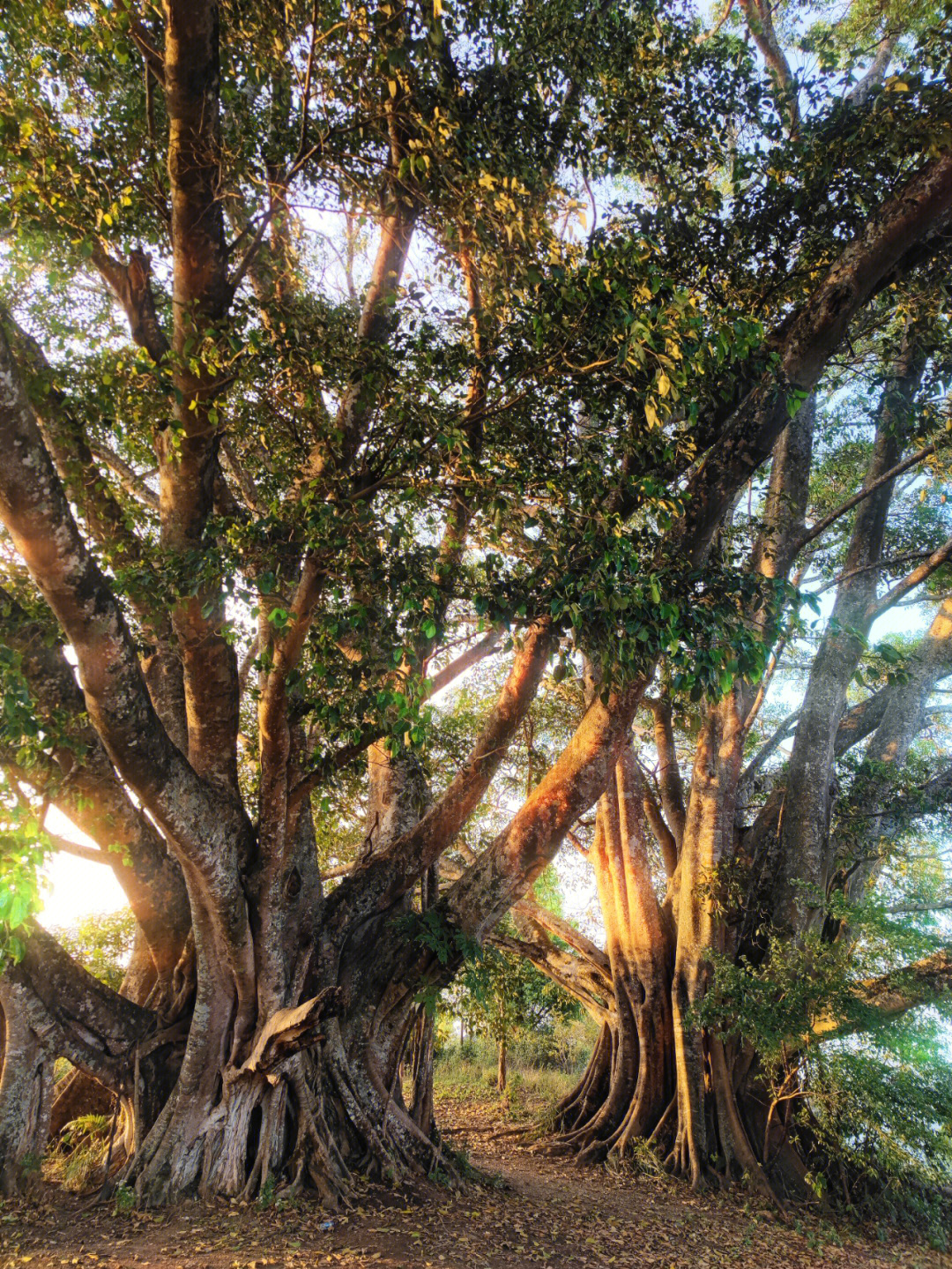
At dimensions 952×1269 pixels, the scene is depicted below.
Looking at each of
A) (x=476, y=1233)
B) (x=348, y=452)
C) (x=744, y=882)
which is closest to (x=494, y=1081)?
(x=744, y=882)

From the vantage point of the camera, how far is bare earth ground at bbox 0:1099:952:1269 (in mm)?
4477

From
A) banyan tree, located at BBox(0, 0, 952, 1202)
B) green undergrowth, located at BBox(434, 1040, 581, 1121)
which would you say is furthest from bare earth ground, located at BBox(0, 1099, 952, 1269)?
green undergrowth, located at BBox(434, 1040, 581, 1121)

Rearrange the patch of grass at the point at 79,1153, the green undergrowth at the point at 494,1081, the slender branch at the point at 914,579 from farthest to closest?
the green undergrowth at the point at 494,1081 < the slender branch at the point at 914,579 < the patch of grass at the point at 79,1153

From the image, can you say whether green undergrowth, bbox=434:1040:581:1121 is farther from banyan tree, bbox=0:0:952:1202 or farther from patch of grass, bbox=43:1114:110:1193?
patch of grass, bbox=43:1114:110:1193

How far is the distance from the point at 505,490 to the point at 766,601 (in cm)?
170

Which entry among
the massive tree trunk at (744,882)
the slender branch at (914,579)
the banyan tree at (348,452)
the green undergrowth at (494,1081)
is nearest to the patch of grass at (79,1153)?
the banyan tree at (348,452)

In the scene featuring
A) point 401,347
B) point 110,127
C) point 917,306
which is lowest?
point 401,347

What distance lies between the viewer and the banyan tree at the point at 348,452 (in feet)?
14.2

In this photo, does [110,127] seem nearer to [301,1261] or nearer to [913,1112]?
[301,1261]

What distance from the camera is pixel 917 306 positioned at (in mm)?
6211

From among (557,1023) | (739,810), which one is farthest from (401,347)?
(557,1023)

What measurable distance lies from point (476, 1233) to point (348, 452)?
5.44 m

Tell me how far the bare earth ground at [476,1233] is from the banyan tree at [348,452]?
33cm

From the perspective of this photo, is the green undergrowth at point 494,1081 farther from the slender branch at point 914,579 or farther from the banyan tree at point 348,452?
the slender branch at point 914,579
